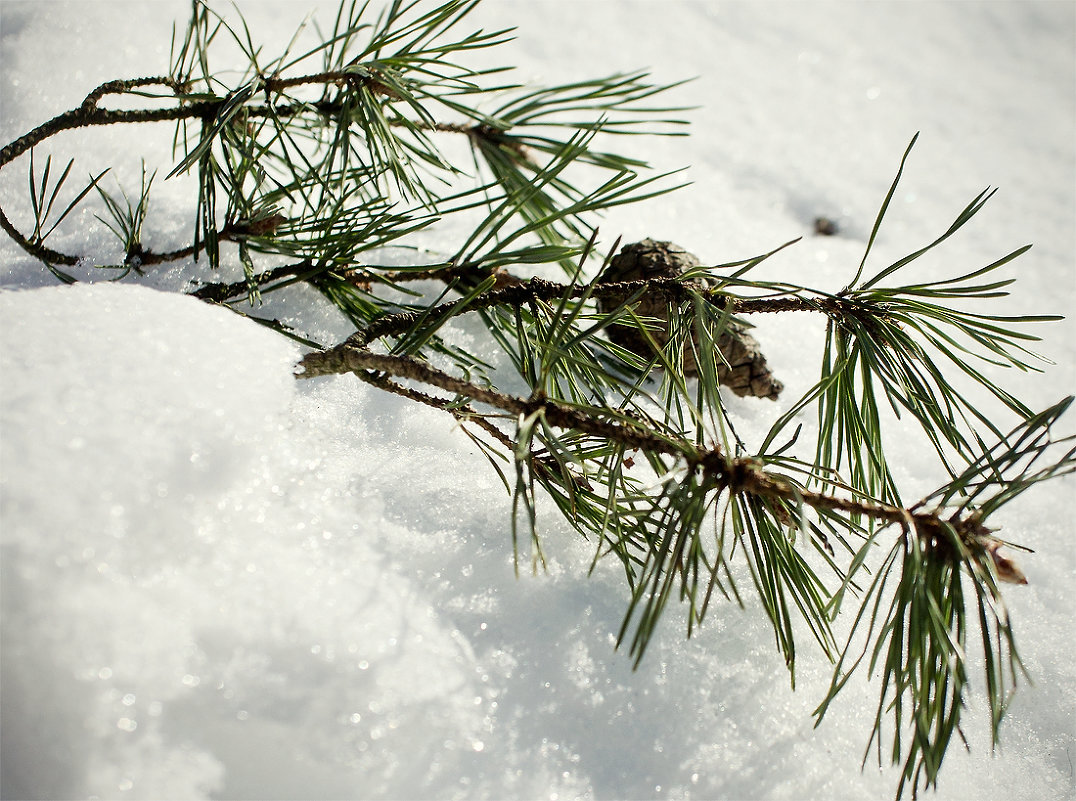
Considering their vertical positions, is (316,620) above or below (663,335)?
below

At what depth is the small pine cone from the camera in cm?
72

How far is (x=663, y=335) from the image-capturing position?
718mm

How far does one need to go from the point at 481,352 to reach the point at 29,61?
0.64 m

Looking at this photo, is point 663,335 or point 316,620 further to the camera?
point 663,335

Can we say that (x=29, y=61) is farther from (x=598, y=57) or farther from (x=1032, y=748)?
(x=1032, y=748)

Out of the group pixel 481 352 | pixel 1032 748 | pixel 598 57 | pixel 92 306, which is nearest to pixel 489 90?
pixel 481 352

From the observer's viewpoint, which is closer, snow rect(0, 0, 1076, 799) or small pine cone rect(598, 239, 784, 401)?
snow rect(0, 0, 1076, 799)

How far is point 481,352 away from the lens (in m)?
0.76

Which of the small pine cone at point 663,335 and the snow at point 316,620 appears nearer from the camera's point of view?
the snow at point 316,620

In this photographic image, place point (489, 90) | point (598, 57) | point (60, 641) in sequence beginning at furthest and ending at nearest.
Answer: point (598, 57) → point (489, 90) → point (60, 641)

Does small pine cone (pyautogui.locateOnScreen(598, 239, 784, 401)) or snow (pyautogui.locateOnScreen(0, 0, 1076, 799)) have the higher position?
small pine cone (pyautogui.locateOnScreen(598, 239, 784, 401))

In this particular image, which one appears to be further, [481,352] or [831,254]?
[831,254]

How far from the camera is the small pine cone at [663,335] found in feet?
2.38

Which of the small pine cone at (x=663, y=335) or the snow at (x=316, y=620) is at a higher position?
the small pine cone at (x=663, y=335)
